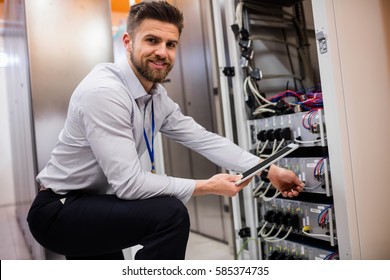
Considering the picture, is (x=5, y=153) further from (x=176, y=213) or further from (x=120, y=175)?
(x=176, y=213)

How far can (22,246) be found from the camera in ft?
6.69

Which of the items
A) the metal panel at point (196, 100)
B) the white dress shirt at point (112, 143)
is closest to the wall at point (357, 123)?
the white dress shirt at point (112, 143)

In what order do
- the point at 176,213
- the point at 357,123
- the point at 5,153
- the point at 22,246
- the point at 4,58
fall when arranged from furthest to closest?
the point at 5,153
the point at 4,58
the point at 22,246
the point at 357,123
the point at 176,213

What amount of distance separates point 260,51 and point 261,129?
0.51m

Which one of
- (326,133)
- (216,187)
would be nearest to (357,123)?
(326,133)

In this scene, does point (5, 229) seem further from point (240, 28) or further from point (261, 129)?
point (240, 28)

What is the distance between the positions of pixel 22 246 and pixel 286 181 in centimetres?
165

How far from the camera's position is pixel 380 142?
141 cm

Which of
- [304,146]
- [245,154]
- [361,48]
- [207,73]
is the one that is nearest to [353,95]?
[361,48]

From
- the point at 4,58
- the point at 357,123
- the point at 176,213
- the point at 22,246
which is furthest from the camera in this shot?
the point at 4,58

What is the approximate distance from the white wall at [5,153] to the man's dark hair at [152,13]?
1412 mm

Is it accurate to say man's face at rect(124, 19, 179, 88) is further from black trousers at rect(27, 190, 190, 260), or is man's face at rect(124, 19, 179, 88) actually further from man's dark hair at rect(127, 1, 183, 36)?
black trousers at rect(27, 190, 190, 260)

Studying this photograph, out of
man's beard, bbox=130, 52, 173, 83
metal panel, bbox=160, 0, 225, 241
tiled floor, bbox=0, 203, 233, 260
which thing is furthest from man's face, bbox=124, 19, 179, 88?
tiled floor, bbox=0, 203, 233, 260

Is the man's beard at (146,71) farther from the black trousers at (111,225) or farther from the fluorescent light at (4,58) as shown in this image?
the fluorescent light at (4,58)
